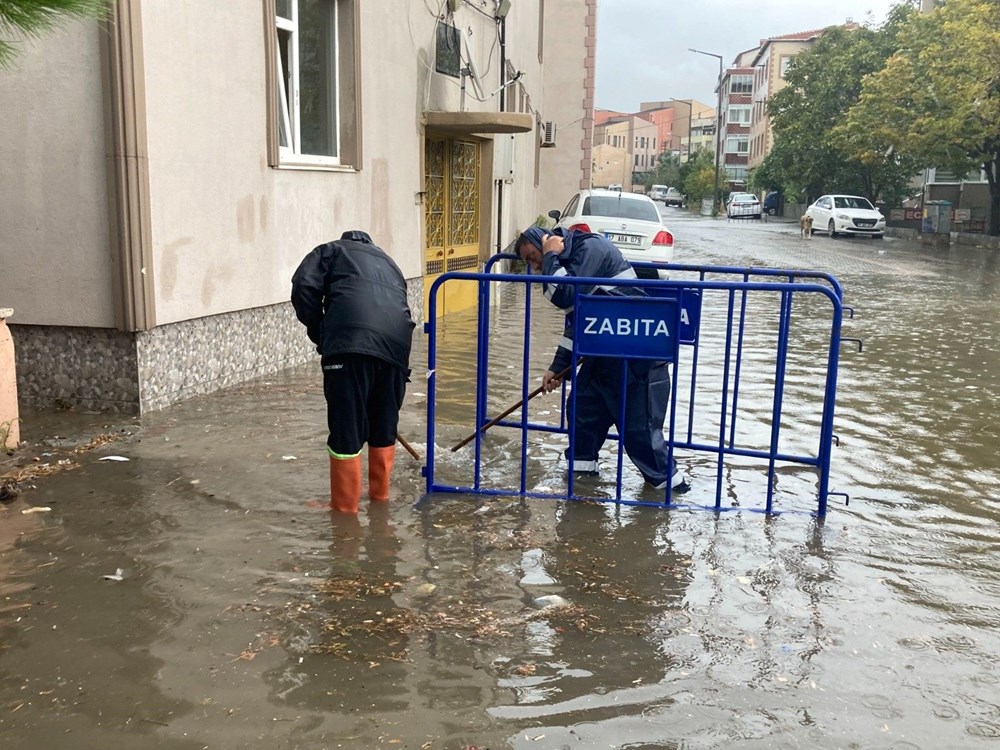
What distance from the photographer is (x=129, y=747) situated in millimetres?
2910

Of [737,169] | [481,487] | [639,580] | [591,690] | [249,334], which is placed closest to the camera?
[591,690]

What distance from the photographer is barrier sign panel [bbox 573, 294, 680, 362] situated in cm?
495

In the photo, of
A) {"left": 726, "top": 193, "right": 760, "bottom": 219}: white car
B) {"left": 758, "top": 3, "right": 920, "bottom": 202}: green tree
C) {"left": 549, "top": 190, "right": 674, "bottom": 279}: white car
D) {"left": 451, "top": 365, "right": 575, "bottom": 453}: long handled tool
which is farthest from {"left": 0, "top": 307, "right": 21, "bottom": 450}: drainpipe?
{"left": 726, "top": 193, "right": 760, "bottom": 219}: white car

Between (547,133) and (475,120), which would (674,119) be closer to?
(547,133)

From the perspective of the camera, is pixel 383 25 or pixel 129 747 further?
pixel 383 25

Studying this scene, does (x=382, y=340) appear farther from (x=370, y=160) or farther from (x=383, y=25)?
(x=383, y=25)

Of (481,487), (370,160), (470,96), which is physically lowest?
(481,487)

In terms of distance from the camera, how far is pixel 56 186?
629cm

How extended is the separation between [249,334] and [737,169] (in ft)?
304

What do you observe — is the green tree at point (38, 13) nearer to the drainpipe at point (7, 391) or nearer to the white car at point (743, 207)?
the drainpipe at point (7, 391)

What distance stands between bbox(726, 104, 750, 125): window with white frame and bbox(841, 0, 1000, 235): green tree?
64.8 m

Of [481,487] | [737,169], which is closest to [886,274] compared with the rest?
[481,487]

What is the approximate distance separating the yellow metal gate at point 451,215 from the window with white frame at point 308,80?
272cm

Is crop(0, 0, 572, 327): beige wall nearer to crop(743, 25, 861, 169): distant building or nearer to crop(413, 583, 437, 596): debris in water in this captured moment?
crop(413, 583, 437, 596): debris in water
